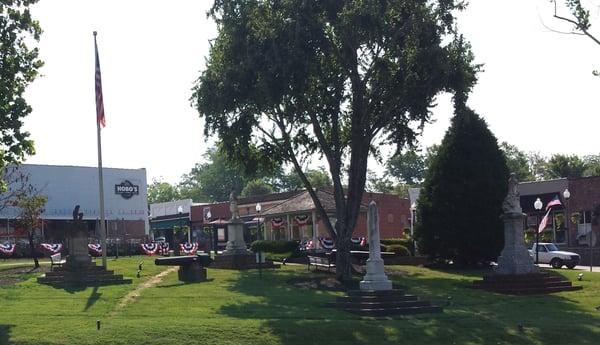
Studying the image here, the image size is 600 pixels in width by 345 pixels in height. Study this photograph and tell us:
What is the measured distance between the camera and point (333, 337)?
16453mm

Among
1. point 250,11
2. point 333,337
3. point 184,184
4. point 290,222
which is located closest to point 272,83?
point 250,11

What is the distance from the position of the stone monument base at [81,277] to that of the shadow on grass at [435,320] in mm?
4073

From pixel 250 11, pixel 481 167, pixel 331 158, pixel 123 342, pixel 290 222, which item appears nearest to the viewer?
pixel 123 342

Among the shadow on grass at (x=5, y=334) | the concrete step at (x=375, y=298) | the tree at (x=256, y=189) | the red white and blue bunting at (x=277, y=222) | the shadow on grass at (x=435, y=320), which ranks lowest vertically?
the shadow on grass at (x=435, y=320)

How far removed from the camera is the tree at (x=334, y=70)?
2750cm

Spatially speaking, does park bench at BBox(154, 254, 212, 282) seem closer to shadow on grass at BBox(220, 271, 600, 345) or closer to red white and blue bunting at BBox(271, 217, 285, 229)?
shadow on grass at BBox(220, 271, 600, 345)

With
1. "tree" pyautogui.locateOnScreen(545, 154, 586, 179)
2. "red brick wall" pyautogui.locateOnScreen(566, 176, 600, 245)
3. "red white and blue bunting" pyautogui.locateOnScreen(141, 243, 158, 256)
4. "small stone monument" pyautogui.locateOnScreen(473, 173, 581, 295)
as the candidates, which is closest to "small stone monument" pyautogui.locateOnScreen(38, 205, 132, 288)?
"small stone monument" pyautogui.locateOnScreen(473, 173, 581, 295)

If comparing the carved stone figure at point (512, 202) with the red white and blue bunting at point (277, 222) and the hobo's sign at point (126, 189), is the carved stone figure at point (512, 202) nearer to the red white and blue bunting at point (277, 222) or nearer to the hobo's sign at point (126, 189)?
the red white and blue bunting at point (277, 222)

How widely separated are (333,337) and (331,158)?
14609 millimetres

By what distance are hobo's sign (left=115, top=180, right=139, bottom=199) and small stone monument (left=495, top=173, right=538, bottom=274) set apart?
36.5 metres

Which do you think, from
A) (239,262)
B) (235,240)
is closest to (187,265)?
(239,262)

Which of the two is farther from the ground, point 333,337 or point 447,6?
point 447,6

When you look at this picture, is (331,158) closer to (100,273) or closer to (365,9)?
(365,9)

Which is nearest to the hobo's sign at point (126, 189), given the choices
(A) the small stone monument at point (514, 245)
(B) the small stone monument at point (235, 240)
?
(B) the small stone monument at point (235, 240)
